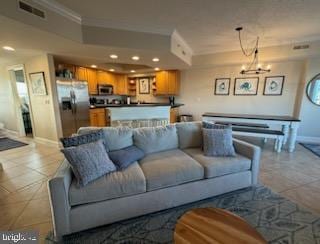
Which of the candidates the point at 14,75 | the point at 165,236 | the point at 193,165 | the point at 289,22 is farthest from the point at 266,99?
the point at 14,75

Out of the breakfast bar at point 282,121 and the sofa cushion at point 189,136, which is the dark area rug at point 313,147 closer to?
the breakfast bar at point 282,121

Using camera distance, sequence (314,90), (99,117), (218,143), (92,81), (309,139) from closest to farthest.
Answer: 1. (218,143)
2. (314,90)
3. (309,139)
4. (99,117)
5. (92,81)

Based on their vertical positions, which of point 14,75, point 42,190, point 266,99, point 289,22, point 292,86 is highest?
point 289,22

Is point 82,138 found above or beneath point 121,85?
beneath

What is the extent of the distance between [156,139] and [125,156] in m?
0.61

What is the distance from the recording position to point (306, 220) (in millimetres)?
1748

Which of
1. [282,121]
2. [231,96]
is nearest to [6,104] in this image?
[231,96]

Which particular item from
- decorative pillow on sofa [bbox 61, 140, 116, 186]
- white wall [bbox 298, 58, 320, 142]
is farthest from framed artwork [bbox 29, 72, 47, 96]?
white wall [bbox 298, 58, 320, 142]

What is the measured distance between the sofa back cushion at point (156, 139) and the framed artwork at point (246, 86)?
3774 millimetres

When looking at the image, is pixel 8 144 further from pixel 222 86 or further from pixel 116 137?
pixel 222 86

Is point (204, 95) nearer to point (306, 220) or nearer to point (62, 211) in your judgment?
point (306, 220)

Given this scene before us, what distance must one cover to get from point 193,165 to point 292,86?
4701 millimetres

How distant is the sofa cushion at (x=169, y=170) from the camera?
181 cm

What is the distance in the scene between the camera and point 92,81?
19.0ft
